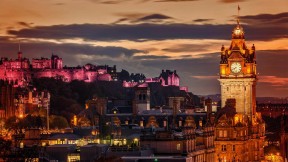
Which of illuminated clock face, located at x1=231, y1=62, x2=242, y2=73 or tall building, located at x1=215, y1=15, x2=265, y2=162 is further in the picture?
illuminated clock face, located at x1=231, y1=62, x2=242, y2=73

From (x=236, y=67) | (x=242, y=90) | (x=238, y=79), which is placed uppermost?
(x=236, y=67)

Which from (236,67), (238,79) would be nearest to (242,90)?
(238,79)

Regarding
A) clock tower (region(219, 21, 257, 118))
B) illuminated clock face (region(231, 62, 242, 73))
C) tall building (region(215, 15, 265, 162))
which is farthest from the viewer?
illuminated clock face (region(231, 62, 242, 73))

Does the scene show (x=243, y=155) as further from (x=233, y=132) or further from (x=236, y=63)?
(x=236, y=63)

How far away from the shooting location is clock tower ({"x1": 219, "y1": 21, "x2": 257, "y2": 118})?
150250mm

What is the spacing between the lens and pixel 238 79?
494ft

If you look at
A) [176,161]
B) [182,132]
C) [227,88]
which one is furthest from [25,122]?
[176,161]

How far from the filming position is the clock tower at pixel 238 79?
493 ft

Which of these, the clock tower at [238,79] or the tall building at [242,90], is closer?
the tall building at [242,90]

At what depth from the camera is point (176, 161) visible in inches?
3907

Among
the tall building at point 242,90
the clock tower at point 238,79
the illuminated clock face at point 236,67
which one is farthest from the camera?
the illuminated clock face at point 236,67

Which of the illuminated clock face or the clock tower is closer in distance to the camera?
the clock tower

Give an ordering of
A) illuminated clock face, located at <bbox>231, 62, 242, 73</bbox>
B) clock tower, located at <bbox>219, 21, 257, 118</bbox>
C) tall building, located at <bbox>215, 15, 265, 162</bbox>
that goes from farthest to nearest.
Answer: illuminated clock face, located at <bbox>231, 62, 242, 73</bbox>
clock tower, located at <bbox>219, 21, 257, 118</bbox>
tall building, located at <bbox>215, 15, 265, 162</bbox>

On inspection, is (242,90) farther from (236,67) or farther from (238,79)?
(236,67)
